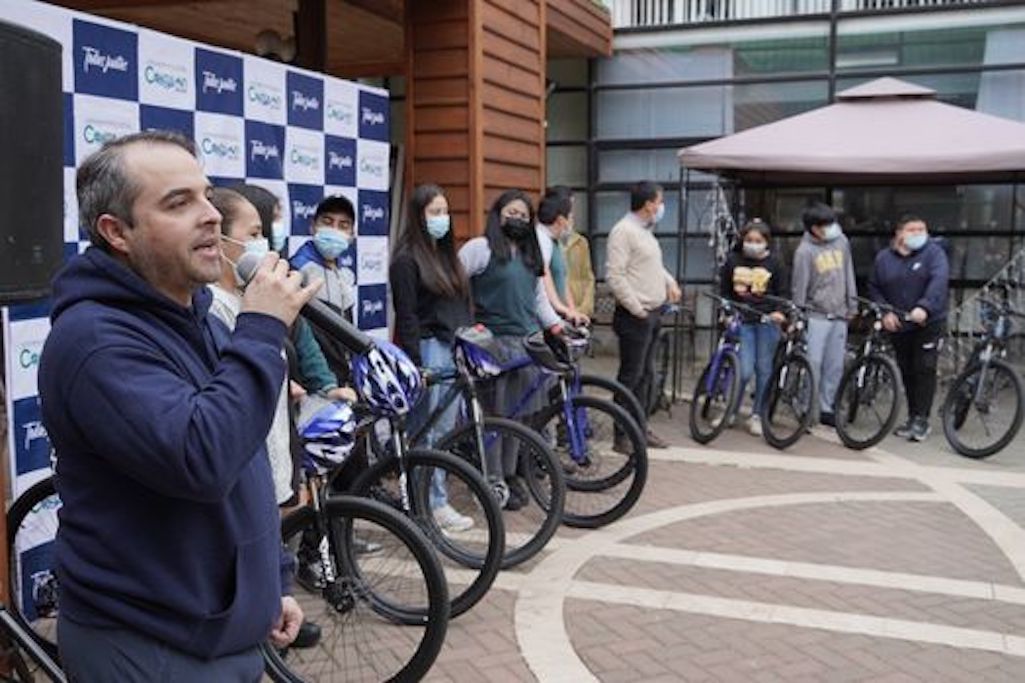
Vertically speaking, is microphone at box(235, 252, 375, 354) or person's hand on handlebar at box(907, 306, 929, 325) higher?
microphone at box(235, 252, 375, 354)

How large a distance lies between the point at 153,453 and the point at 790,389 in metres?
6.29

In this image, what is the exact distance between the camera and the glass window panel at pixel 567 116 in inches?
450

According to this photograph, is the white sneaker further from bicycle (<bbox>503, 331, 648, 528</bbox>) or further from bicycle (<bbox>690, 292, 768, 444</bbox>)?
bicycle (<bbox>690, 292, 768, 444</bbox>)

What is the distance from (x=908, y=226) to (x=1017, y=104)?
143 inches

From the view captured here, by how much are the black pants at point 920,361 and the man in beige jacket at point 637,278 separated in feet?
6.54

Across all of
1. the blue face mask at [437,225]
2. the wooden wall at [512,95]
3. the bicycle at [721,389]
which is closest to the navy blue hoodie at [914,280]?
the bicycle at [721,389]

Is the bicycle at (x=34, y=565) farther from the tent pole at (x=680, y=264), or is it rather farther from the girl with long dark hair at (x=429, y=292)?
the tent pole at (x=680, y=264)

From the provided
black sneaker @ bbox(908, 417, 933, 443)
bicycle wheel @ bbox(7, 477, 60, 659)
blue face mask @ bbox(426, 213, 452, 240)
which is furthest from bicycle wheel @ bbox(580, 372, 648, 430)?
bicycle wheel @ bbox(7, 477, 60, 659)

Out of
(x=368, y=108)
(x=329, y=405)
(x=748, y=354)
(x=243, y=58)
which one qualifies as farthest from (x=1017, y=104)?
(x=329, y=405)

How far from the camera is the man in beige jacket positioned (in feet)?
22.3

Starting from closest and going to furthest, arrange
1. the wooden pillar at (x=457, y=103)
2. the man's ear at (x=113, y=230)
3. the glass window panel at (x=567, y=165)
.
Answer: the man's ear at (x=113, y=230), the wooden pillar at (x=457, y=103), the glass window panel at (x=567, y=165)

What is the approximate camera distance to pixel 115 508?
157 cm

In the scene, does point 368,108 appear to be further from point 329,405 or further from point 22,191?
point 22,191

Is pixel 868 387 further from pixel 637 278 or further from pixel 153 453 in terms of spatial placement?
pixel 153 453
